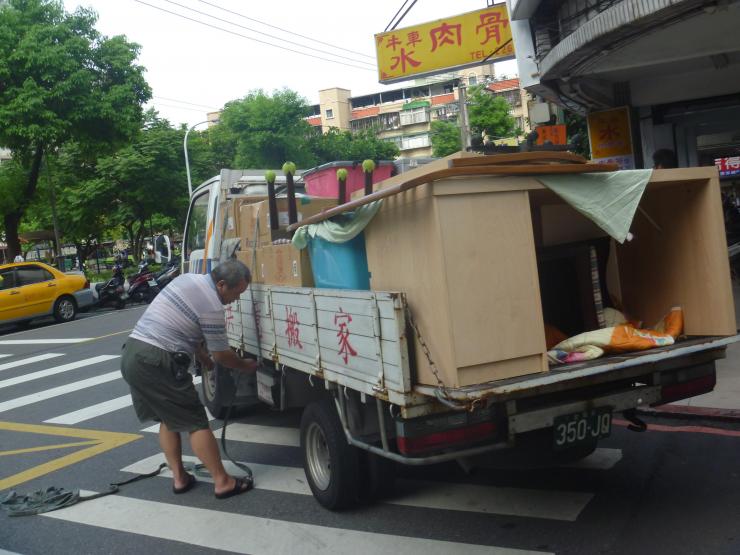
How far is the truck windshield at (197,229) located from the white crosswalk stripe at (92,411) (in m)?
1.87

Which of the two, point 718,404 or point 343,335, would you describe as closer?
point 343,335

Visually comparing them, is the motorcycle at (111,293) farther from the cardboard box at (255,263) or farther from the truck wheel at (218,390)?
the cardboard box at (255,263)

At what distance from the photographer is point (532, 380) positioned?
312 cm

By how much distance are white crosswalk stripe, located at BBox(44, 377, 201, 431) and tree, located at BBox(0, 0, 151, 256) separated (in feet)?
41.2

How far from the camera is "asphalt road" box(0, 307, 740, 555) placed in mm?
3658

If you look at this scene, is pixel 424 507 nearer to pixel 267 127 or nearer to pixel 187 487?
pixel 187 487

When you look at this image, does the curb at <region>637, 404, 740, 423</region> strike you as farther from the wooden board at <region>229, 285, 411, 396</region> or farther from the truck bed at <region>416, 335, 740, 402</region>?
the wooden board at <region>229, 285, 411, 396</region>

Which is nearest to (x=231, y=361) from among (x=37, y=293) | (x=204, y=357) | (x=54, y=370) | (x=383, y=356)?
(x=204, y=357)

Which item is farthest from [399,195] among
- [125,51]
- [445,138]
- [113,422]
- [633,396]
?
[445,138]

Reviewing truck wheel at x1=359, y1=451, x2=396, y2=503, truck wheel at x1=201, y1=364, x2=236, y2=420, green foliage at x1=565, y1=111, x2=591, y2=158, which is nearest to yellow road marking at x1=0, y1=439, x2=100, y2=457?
truck wheel at x1=201, y1=364, x2=236, y2=420

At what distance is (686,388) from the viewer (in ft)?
12.6

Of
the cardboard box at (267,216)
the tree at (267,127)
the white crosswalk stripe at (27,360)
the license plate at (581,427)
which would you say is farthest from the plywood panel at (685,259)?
the tree at (267,127)

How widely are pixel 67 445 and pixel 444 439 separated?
458 cm

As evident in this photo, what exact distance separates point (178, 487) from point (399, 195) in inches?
114
